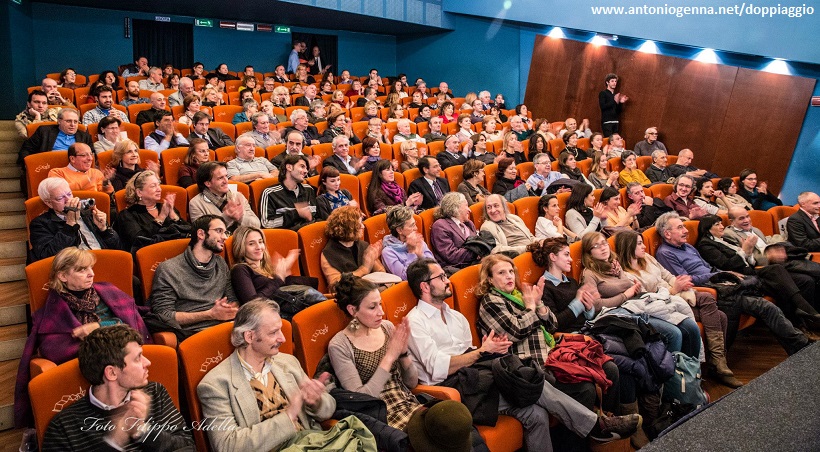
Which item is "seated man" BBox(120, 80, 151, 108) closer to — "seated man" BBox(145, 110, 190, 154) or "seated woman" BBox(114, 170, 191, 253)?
"seated man" BBox(145, 110, 190, 154)

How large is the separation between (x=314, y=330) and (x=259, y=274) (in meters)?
0.58

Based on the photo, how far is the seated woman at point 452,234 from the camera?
378 cm

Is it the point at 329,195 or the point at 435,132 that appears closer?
the point at 329,195

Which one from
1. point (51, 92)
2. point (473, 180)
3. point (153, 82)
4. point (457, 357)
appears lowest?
point (457, 357)

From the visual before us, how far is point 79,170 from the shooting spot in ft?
12.5

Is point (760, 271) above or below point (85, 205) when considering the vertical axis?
below

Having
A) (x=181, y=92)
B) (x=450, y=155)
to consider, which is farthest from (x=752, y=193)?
(x=181, y=92)

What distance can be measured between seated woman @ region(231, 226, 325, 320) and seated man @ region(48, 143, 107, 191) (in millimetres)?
1312

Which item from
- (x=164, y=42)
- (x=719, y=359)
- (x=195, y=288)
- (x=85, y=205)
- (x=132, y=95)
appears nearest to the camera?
(x=195, y=288)

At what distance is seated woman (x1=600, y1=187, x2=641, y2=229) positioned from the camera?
186 inches

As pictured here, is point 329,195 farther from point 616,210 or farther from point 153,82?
point 153,82

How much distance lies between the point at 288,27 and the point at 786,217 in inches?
308

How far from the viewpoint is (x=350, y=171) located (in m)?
5.02

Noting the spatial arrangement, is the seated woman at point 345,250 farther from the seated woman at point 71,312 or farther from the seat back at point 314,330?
the seated woman at point 71,312
